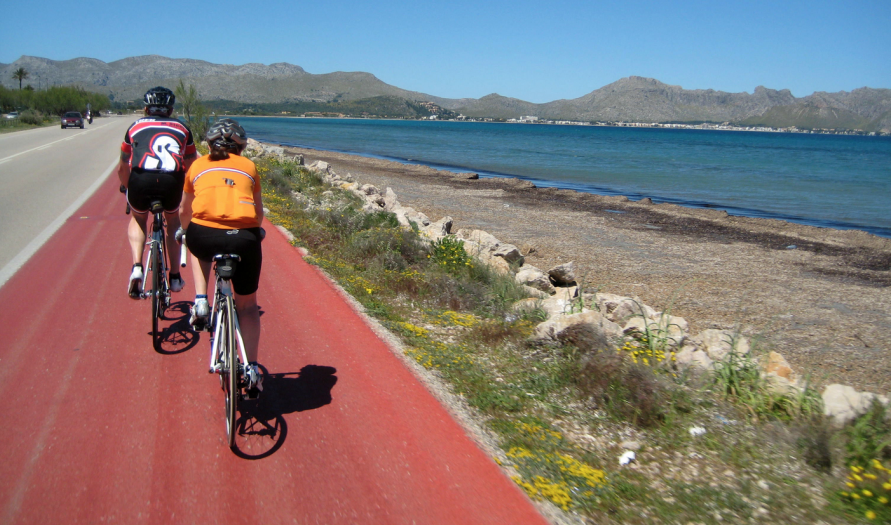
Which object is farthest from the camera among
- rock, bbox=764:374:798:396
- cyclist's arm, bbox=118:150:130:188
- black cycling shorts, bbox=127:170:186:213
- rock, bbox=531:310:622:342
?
rock, bbox=531:310:622:342

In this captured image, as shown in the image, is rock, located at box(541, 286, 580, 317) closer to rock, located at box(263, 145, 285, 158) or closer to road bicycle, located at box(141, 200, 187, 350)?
road bicycle, located at box(141, 200, 187, 350)

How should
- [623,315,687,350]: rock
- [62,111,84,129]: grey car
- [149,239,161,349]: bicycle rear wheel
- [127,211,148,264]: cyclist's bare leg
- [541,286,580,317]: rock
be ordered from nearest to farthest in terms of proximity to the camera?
[149,239,161,349]: bicycle rear wheel → [127,211,148,264]: cyclist's bare leg → [623,315,687,350]: rock → [541,286,580,317]: rock → [62,111,84,129]: grey car

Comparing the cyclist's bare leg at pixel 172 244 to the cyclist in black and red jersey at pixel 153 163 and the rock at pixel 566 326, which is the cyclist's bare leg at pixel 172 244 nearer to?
the cyclist in black and red jersey at pixel 153 163

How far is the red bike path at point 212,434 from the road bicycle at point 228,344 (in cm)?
33

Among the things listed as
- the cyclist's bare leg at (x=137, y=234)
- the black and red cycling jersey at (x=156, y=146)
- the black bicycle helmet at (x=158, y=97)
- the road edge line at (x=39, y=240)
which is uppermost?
the black bicycle helmet at (x=158, y=97)

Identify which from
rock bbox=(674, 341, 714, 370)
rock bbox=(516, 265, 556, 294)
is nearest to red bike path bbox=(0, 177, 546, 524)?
rock bbox=(674, 341, 714, 370)

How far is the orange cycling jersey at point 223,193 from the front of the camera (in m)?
3.51

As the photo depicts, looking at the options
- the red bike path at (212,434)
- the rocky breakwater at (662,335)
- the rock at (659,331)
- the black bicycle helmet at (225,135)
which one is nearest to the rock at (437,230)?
the rocky breakwater at (662,335)

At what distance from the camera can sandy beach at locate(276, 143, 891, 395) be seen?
848cm

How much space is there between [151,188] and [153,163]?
0.72ft

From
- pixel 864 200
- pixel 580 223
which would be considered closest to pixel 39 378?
pixel 580 223

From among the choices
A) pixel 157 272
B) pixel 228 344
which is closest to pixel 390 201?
pixel 157 272

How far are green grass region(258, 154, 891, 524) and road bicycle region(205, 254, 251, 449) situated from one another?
167cm

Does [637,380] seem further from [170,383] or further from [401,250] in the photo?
[401,250]
